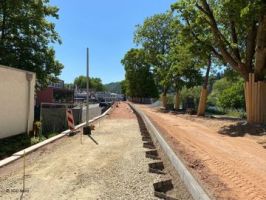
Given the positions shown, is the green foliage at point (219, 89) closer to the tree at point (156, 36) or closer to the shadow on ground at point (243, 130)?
the tree at point (156, 36)

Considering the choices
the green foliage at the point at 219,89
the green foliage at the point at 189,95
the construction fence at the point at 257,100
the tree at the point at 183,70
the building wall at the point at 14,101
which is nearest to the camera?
the building wall at the point at 14,101

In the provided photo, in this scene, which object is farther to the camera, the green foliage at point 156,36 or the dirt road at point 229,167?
the green foliage at point 156,36

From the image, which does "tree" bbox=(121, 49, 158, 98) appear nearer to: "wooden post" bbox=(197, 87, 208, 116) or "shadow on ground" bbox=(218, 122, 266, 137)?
"wooden post" bbox=(197, 87, 208, 116)

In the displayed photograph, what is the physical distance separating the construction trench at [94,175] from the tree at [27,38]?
735 inches

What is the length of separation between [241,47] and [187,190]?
91.8 feet

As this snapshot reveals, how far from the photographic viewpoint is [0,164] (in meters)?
11.5

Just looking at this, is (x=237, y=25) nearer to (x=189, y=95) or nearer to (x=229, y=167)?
(x=229, y=167)

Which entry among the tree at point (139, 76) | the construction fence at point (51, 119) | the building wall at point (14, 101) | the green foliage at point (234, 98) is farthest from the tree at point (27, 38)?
the tree at point (139, 76)

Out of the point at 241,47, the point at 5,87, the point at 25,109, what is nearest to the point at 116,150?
the point at 5,87

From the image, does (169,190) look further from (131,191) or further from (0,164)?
(0,164)

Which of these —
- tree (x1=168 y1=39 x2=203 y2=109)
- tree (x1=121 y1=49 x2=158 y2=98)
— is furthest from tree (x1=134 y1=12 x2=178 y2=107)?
tree (x1=121 y1=49 x2=158 y2=98)

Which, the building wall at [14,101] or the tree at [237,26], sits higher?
the tree at [237,26]

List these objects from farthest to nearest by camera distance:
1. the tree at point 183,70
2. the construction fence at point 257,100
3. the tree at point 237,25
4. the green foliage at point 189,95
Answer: the green foliage at point 189,95
the tree at point 183,70
the construction fence at point 257,100
the tree at point 237,25

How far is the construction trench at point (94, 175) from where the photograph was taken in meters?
8.34
